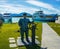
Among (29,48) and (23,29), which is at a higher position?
(23,29)

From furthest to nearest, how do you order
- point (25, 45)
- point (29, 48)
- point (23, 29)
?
1. point (23, 29)
2. point (25, 45)
3. point (29, 48)

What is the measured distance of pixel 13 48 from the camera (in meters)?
10.6

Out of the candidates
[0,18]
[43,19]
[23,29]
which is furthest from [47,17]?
[23,29]

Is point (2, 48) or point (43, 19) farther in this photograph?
point (43, 19)

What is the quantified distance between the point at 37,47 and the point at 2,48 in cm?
173

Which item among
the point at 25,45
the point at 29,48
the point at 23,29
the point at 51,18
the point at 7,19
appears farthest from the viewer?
the point at 51,18

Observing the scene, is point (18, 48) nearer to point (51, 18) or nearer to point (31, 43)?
point (31, 43)

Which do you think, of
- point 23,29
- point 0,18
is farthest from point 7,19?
point 23,29

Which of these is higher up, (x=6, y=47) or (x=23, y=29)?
(x=23, y=29)

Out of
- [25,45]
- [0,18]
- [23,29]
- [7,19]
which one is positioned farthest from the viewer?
[7,19]

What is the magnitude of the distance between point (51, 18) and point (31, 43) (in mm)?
25325

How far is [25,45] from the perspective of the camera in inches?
440

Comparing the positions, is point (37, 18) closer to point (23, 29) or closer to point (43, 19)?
point (43, 19)

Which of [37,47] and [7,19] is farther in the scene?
[7,19]
